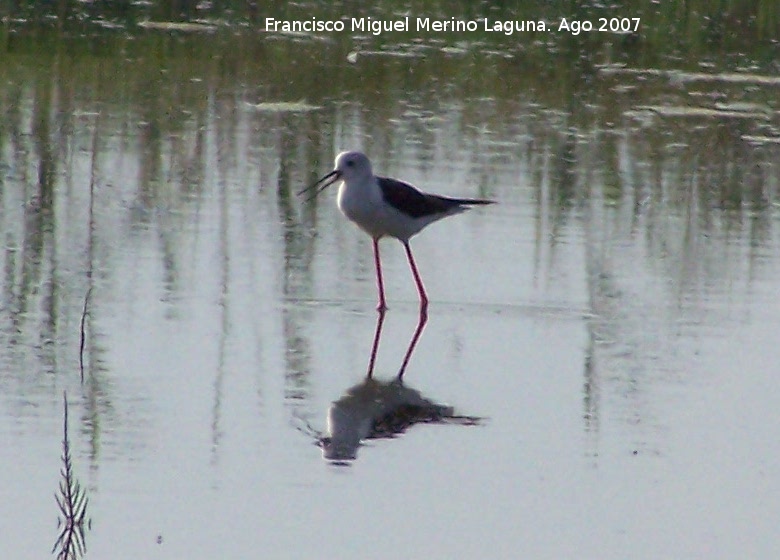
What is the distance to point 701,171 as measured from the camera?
1025cm

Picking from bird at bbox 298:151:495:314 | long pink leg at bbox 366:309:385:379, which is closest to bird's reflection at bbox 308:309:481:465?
long pink leg at bbox 366:309:385:379

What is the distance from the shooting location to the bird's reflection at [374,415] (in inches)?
215

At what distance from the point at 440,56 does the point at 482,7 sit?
2.25m

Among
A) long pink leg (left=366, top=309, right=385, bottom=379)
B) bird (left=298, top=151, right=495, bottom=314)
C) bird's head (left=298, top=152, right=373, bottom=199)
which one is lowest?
long pink leg (left=366, top=309, right=385, bottom=379)

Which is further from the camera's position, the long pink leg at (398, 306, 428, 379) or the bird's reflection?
the long pink leg at (398, 306, 428, 379)

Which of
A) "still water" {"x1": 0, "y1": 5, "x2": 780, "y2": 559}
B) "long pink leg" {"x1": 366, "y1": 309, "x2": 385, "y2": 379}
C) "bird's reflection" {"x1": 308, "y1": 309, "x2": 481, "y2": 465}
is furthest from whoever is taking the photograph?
"long pink leg" {"x1": 366, "y1": 309, "x2": 385, "y2": 379}

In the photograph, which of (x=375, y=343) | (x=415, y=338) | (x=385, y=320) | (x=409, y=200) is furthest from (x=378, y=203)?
(x=375, y=343)

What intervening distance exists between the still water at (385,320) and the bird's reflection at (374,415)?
17 mm

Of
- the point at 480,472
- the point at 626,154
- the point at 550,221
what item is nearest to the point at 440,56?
the point at 626,154

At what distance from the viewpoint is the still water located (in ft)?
16.0

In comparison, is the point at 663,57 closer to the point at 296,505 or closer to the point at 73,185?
the point at 73,185

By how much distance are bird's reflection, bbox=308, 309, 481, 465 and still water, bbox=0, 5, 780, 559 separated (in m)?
0.02

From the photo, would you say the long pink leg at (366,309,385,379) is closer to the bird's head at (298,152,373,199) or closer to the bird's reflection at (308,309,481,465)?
the bird's reflection at (308,309,481,465)

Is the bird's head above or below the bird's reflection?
above
